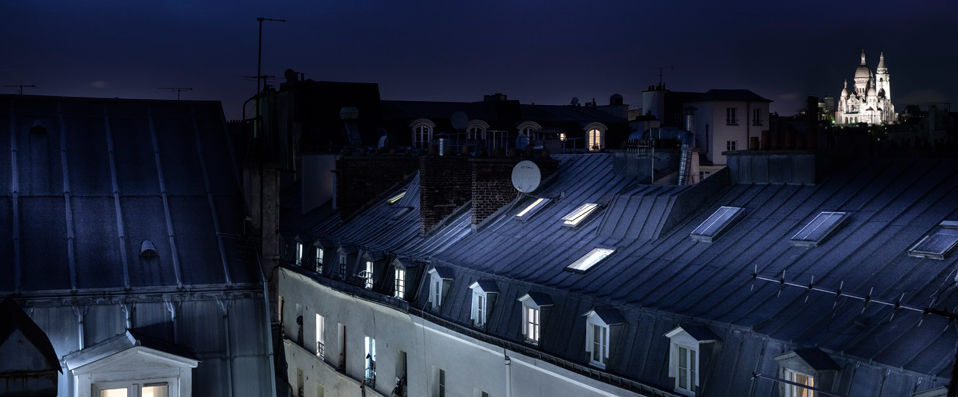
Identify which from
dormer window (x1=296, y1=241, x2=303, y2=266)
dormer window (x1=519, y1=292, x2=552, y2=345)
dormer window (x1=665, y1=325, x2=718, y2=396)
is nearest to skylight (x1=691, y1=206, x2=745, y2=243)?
dormer window (x1=519, y1=292, x2=552, y2=345)

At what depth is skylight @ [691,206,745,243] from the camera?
23714mm

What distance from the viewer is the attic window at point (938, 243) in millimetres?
18047

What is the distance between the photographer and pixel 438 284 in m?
29.8

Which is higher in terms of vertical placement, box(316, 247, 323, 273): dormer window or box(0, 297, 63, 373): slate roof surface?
box(0, 297, 63, 373): slate roof surface

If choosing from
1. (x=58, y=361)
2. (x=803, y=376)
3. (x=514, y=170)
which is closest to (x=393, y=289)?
(x=514, y=170)

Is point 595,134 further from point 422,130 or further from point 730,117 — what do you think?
point 422,130

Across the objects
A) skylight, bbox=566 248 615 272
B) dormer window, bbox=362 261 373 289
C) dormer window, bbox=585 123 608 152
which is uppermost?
dormer window, bbox=585 123 608 152

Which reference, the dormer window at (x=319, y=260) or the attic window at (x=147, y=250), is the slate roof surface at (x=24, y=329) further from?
the dormer window at (x=319, y=260)

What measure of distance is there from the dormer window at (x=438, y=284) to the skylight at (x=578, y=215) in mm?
3530

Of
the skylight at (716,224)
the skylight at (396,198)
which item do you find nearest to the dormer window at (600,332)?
the skylight at (716,224)

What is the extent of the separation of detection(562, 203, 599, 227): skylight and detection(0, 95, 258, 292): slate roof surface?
10.5 m

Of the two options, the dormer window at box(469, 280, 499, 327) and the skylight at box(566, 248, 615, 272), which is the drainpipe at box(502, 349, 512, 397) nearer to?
the dormer window at box(469, 280, 499, 327)

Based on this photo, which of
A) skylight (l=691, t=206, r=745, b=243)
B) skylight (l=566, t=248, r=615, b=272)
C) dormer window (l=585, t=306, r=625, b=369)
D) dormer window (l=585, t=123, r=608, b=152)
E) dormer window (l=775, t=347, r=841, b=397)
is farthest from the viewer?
dormer window (l=585, t=123, r=608, b=152)

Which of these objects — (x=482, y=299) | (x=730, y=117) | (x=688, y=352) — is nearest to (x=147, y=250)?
(x=482, y=299)
